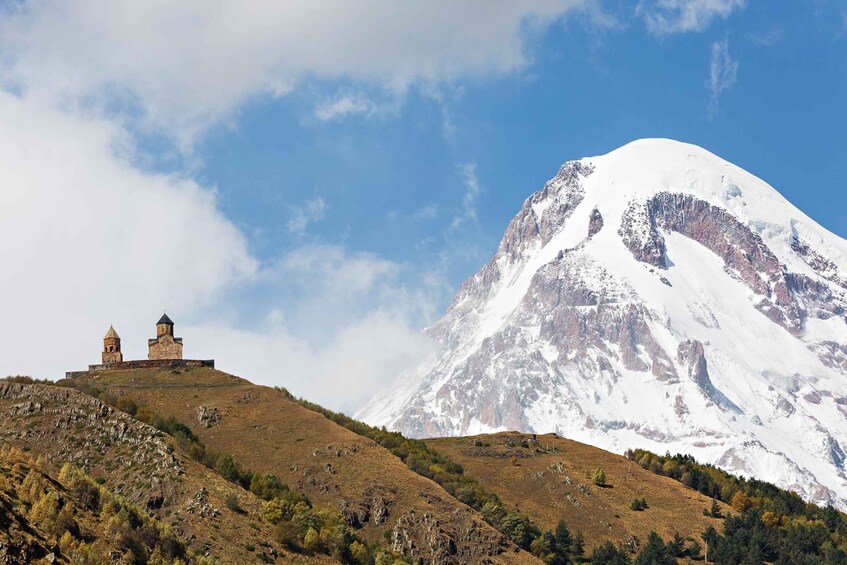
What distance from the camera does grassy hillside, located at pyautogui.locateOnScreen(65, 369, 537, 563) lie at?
452ft

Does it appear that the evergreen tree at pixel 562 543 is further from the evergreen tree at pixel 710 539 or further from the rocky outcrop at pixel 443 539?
the evergreen tree at pixel 710 539

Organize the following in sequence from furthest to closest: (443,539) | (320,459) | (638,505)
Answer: (638,505)
(320,459)
(443,539)

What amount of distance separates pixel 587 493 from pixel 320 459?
42.4 metres

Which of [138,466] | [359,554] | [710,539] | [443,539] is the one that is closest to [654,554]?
[710,539]

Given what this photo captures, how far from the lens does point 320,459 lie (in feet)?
482

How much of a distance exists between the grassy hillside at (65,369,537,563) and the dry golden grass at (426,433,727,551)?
68.5ft

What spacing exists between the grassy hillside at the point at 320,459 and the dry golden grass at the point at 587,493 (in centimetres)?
2088

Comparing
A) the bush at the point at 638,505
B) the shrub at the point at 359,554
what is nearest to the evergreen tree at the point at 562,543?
the bush at the point at 638,505

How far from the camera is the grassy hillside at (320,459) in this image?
137625 millimetres

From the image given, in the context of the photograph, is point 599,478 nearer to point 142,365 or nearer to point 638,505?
point 638,505

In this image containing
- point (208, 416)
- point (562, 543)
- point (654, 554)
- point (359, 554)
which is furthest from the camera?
point (208, 416)

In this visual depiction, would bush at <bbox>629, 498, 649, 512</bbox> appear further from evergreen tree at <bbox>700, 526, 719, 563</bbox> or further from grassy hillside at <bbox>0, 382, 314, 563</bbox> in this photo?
grassy hillside at <bbox>0, 382, 314, 563</bbox>

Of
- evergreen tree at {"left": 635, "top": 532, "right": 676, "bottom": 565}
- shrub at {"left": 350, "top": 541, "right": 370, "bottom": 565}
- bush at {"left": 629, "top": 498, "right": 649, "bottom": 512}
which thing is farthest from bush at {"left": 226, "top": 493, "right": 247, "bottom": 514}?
bush at {"left": 629, "top": 498, "right": 649, "bottom": 512}

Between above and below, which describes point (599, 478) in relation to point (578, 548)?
above
